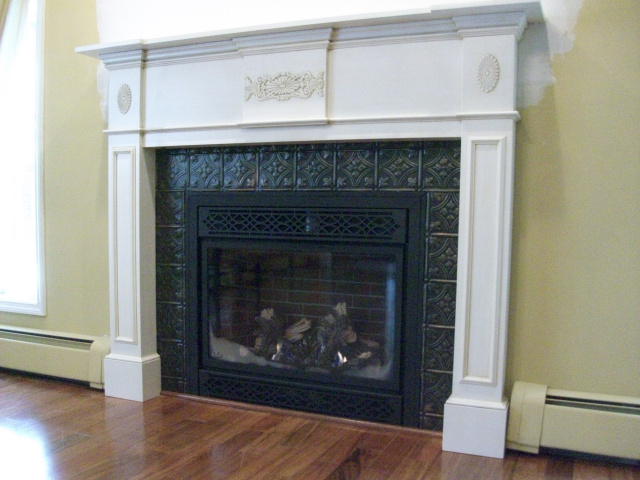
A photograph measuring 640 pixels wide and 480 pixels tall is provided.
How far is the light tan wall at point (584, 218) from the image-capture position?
2486mm

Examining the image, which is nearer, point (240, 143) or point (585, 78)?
point (585, 78)

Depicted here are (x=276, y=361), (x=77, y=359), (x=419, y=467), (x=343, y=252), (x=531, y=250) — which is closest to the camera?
(x=419, y=467)

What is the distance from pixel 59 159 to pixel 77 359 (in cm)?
119

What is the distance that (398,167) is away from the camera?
2770mm

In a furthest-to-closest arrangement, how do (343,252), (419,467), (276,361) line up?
(276,361) → (343,252) → (419,467)

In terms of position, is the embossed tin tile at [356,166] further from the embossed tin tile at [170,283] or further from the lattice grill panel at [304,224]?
the embossed tin tile at [170,283]

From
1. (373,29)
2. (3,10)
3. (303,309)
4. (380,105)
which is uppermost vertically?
(3,10)

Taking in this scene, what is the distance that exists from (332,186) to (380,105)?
453 mm

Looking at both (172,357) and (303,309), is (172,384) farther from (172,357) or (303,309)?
(303,309)

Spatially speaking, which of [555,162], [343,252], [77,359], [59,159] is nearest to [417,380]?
[343,252]

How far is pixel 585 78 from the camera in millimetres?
2523

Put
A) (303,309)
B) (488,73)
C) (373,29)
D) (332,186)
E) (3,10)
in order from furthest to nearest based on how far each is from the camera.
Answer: (3,10) < (303,309) < (332,186) < (373,29) < (488,73)

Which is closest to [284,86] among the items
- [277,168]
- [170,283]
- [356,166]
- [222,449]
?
[277,168]

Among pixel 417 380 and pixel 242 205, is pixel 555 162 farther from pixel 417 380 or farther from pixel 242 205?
pixel 242 205
